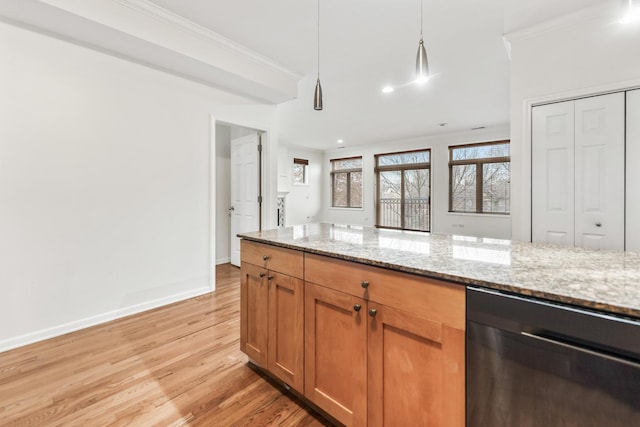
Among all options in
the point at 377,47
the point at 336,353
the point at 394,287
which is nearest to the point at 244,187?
the point at 377,47

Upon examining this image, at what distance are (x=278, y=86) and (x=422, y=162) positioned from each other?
16.8 feet

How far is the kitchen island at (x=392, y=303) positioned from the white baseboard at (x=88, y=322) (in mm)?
1742

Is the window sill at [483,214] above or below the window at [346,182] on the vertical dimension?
below

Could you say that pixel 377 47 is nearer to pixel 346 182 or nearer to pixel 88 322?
pixel 88 322

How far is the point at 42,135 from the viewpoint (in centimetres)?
229

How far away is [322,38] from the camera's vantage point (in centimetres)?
269

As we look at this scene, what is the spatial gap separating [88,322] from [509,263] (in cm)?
319

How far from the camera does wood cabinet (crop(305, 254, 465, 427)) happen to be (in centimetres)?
101

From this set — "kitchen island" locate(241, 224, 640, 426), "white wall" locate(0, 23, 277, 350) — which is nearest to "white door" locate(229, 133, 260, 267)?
"white wall" locate(0, 23, 277, 350)

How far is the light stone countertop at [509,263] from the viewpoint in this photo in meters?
0.81

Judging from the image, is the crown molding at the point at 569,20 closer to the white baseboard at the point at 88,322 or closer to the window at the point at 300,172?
the white baseboard at the point at 88,322

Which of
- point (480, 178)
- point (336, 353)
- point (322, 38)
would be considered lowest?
point (336, 353)

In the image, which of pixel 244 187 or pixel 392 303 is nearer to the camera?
pixel 392 303

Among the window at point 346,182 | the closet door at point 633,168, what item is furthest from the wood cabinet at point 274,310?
the window at point 346,182
